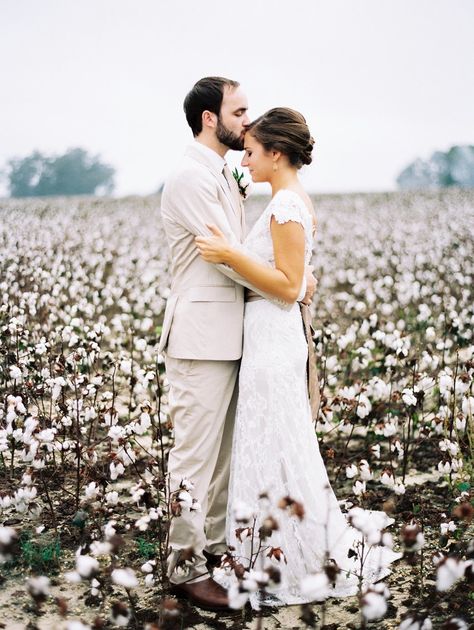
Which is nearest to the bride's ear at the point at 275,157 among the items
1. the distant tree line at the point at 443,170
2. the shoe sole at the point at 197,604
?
the shoe sole at the point at 197,604

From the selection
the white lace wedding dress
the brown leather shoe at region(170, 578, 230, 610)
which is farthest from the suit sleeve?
the brown leather shoe at region(170, 578, 230, 610)

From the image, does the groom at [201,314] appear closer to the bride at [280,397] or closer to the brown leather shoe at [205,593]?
the brown leather shoe at [205,593]

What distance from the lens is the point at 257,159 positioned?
4.11 m

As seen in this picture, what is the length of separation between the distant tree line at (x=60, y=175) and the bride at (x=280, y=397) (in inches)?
3313

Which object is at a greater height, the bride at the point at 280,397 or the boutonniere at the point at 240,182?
the boutonniere at the point at 240,182

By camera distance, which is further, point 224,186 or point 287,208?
point 224,186

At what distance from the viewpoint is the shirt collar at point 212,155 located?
13.5ft

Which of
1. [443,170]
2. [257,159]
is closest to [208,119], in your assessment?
[257,159]

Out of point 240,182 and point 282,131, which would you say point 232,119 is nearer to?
point 282,131

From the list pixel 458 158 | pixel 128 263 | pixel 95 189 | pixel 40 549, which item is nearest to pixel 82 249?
pixel 128 263

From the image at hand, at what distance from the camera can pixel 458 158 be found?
68.9m

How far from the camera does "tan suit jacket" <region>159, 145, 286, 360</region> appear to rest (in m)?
3.92

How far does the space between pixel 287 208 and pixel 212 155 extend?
1.74 feet

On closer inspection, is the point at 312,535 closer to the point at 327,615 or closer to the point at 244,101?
the point at 327,615
